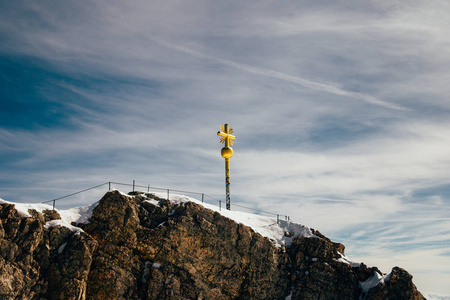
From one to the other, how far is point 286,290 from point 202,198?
39.1 ft

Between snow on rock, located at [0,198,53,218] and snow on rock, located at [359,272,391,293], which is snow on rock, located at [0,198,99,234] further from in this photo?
snow on rock, located at [359,272,391,293]

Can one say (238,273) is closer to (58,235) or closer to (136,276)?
(136,276)

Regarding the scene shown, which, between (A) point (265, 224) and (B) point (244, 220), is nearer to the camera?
(B) point (244, 220)

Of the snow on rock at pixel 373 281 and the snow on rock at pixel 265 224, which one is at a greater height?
the snow on rock at pixel 265 224

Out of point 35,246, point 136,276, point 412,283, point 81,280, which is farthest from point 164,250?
point 412,283

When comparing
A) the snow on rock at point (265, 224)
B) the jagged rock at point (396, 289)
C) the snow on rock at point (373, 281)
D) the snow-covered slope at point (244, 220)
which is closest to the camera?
the snow-covered slope at point (244, 220)

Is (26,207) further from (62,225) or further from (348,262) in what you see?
(348,262)

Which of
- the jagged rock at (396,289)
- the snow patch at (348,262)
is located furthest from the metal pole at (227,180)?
the jagged rock at (396,289)

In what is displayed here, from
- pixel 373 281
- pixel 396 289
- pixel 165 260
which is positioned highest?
pixel 165 260

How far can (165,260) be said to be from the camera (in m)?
38.3

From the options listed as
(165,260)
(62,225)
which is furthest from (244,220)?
(62,225)

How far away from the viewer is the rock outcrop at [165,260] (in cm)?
3328

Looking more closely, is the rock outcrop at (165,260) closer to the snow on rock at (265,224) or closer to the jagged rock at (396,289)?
the jagged rock at (396,289)

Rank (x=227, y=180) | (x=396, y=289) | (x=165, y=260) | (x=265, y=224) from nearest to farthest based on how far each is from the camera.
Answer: (x=165, y=260), (x=396, y=289), (x=265, y=224), (x=227, y=180)
